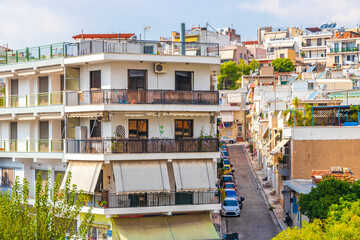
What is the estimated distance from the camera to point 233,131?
301ft

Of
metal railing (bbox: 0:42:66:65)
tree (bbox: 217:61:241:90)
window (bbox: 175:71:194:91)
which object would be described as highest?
tree (bbox: 217:61:241:90)

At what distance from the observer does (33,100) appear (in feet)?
120

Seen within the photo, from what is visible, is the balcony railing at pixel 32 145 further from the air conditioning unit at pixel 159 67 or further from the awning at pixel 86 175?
the air conditioning unit at pixel 159 67

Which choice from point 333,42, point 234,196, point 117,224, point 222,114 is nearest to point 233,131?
point 222,114

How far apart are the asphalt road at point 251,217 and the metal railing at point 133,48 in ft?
36.2

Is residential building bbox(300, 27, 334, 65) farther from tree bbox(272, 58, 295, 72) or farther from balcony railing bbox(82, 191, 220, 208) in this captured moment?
balcony railing bbox(82, 191, 220, 208)

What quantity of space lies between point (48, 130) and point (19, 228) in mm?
14726

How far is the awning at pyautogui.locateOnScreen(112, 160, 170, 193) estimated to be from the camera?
30.8 meters

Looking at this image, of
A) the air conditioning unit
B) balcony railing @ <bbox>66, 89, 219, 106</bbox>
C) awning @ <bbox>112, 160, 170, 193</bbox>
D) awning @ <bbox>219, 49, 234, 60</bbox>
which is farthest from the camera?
awning @ <bbox>219, 49, 234, 60</bbox>

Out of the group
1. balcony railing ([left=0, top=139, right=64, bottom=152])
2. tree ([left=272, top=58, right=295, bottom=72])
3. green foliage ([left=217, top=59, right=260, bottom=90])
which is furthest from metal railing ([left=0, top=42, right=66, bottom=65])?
tree ([left=272, top=58, right=295, bottom=72])

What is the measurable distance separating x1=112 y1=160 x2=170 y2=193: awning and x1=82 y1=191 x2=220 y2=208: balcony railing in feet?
1.29

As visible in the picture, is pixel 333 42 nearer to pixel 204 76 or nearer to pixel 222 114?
pixel 222 114

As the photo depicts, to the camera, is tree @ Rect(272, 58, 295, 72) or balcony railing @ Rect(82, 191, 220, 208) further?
tree @ Rect(272, 58, 295, 72)

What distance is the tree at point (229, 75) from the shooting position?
10550 centimetres
